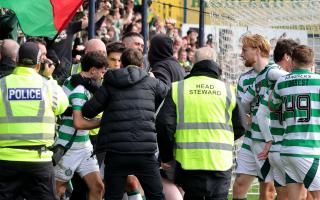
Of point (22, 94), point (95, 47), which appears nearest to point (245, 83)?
point (95, 47)

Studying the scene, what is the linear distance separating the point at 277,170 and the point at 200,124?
1.86 meters

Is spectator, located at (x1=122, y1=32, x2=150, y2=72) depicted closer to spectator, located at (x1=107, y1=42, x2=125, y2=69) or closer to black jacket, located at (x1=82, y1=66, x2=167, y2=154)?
spectator, located at (x1=107, y1=42, x2=125, y2=69)

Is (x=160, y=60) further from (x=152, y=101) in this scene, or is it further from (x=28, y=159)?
(x=28, y=159)

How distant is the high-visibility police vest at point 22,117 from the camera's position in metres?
10.3

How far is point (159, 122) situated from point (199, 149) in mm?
498

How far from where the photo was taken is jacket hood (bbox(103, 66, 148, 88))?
34.9 ft

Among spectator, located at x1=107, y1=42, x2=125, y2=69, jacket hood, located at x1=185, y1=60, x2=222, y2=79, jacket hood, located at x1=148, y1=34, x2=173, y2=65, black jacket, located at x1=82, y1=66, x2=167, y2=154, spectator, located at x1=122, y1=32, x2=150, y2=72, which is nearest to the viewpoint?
jacket hood, located at x1=185, y1=60, x2=222, y2=79

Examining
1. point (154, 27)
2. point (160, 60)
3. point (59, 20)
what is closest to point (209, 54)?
point (160, 60)

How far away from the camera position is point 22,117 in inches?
405

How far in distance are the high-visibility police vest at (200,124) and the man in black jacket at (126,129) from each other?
1.70ft

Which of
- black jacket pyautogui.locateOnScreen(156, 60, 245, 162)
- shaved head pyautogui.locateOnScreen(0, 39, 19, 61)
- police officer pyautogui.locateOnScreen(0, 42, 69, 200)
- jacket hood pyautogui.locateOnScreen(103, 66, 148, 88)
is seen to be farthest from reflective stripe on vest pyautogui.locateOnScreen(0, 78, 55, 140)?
shaved head pyautogui.locateOnScreen(0, 39, 19, 61)

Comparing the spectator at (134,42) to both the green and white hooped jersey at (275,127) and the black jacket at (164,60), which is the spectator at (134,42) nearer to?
the black jacket at (164,60)

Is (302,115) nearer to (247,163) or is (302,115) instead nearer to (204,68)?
(204,68)

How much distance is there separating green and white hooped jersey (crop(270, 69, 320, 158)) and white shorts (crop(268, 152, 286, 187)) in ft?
2.35
